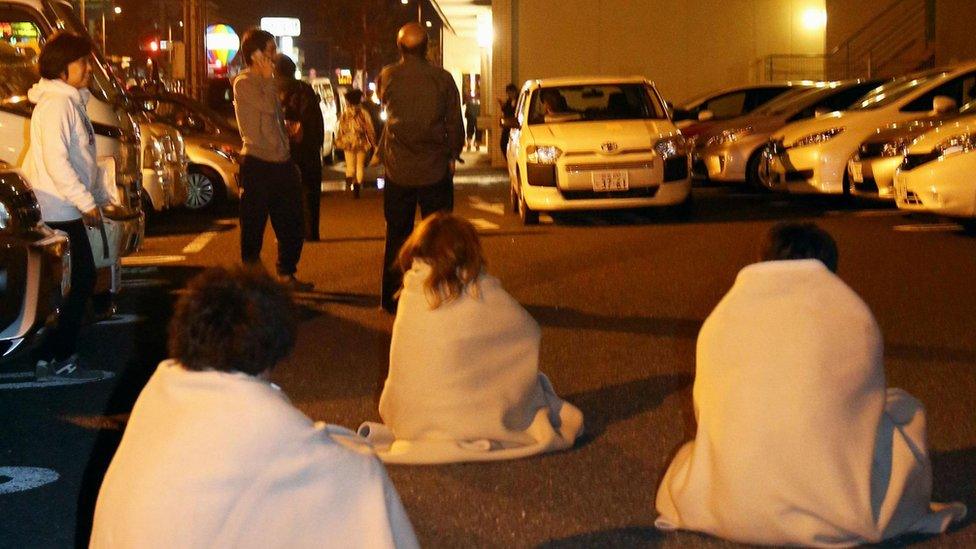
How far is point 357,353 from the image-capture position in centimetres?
820

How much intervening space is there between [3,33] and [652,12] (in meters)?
19.7

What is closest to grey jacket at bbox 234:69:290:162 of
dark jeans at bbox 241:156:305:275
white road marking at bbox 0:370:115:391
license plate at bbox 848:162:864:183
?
dark jeans at bbox 241:156:305:275

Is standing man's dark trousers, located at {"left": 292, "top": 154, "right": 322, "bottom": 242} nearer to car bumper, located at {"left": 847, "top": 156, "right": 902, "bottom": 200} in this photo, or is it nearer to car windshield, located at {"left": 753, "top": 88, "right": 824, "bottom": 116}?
car bumper, located at {"left": 847, "top": 156, "right": 902, "bottom": 200}

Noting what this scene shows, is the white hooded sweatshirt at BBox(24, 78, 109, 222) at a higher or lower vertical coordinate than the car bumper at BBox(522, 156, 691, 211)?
higher

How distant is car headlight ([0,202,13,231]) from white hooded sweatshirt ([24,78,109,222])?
1.86 ft

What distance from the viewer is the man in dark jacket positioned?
1274 centimetres

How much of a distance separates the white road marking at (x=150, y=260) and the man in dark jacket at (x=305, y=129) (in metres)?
1.34

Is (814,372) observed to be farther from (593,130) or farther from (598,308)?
(593,130)

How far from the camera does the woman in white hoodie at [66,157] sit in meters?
7.12

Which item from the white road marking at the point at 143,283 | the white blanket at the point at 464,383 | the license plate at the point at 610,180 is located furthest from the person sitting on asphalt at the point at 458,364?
the license plate at the point at 610,180

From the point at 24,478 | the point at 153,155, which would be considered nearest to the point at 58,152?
the point at 24,478

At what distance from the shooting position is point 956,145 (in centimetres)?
1270

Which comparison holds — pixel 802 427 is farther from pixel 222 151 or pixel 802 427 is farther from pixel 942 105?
pixel 222 151

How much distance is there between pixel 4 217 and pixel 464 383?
90.6 inches
